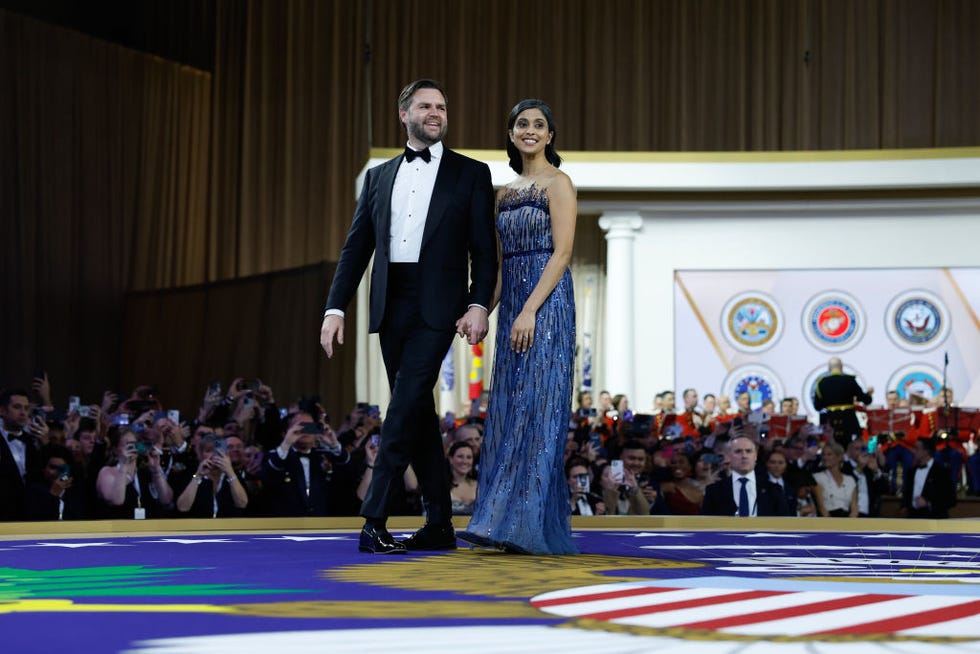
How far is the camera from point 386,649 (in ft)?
5.80

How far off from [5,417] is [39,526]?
6.93 ft

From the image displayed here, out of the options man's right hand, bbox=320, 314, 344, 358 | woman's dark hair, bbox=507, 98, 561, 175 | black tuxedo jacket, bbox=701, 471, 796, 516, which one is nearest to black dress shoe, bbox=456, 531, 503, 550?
man's right hand, bbox=320, 314, 344, 358

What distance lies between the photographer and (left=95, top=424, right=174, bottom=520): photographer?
6.04 m

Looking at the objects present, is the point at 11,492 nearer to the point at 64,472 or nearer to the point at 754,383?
the point at 64,472

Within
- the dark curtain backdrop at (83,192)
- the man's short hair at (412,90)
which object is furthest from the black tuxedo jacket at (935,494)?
the dark curtain backdrop at (83,192)

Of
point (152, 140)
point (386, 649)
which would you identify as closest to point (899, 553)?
point (386, 649)

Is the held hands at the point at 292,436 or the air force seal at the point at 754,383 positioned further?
the air force seal at the point at 754,383

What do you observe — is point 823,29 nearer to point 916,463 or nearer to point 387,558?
point 916,463

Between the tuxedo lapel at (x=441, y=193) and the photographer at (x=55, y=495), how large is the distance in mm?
2864

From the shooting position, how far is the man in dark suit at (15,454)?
19.6 ft

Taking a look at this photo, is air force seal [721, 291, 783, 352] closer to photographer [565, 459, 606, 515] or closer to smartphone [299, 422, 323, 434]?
photographer [565, 459, 606, 515]

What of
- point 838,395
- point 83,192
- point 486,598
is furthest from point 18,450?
point 83,192

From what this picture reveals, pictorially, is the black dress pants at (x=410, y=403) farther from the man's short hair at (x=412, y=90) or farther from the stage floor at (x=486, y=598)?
the man's short hair at (x=412, y=90)

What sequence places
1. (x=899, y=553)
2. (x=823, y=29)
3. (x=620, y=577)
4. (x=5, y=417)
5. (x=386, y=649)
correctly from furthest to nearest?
(x=823, y=29), (x=5, y=417), (x=899, y=553), (x=620, y=577), (x=386, y=649)
